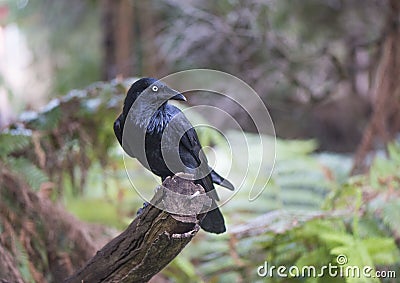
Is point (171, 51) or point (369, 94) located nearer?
point (171, 51)

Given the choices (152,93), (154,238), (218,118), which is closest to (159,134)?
(152,93)

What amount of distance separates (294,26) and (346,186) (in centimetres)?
178

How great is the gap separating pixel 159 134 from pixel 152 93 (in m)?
0.08

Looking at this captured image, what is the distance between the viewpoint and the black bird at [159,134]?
Result: 96cm

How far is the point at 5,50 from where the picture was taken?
4.01m

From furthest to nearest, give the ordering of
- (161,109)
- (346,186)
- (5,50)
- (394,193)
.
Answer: (5,50) < (394,193) < (346,186) < (161,109)

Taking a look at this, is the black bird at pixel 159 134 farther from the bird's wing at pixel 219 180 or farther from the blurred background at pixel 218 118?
the blurred background at pixel 218 118

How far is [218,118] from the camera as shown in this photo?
2.43m

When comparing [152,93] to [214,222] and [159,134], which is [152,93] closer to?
[159,134]

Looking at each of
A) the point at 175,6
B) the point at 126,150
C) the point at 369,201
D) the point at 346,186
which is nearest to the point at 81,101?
the point at 126,150

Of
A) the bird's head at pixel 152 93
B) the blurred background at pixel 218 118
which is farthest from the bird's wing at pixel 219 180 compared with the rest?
the blurred background at pixel 218 118

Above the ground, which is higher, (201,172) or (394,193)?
(201,172)

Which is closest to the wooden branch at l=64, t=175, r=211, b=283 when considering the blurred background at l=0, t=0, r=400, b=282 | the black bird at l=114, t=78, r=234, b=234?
the black bird at l=114, t=78, r=234, b=234

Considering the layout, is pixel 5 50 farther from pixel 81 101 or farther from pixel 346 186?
pixel 346 186
